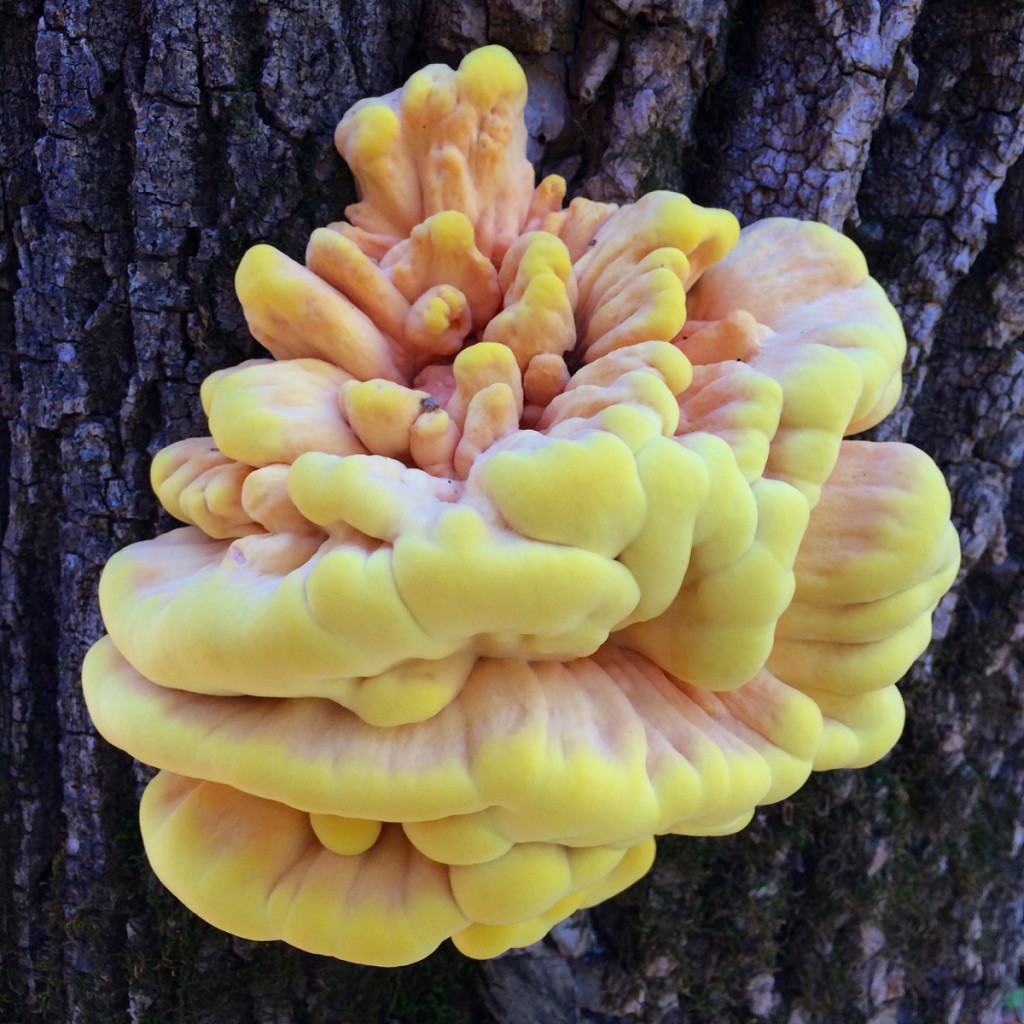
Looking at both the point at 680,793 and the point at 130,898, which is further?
the point at 130,898

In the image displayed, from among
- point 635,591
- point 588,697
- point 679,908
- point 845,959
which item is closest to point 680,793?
point 588,697

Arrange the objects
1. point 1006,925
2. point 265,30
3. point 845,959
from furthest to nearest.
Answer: point 1006,925
point 845,959
point 265,30

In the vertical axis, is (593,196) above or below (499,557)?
above

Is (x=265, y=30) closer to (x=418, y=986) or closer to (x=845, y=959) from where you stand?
(x=418, y=986)

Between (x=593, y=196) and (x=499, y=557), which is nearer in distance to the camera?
(x=499, y=557)

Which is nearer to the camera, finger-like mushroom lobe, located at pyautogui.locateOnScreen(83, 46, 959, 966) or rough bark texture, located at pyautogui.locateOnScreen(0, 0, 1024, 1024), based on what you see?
finger-like mushroom lobe, located at pyautogui.locateOnScreen(83, 46, 959, 966)
